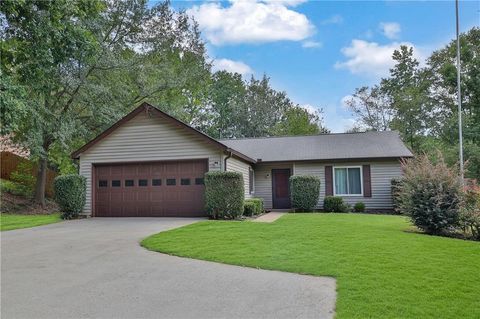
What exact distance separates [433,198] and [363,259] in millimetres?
4698

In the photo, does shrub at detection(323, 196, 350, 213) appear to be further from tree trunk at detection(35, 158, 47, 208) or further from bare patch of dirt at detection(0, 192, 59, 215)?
tree trunk at detection(35, 158, 47, 208)

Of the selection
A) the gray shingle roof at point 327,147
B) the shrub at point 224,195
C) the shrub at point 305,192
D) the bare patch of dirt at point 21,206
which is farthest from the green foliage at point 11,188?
the shrub at point 305,192

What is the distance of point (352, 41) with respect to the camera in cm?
2044

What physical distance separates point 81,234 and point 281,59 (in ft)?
50.7

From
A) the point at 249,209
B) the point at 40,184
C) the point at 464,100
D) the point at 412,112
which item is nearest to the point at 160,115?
the point at 249,209

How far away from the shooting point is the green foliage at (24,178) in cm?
2138

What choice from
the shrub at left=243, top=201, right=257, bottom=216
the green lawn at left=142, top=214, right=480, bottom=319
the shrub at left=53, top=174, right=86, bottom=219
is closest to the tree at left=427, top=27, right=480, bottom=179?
the shrub at left=243, top=201, right=257, bottom=216

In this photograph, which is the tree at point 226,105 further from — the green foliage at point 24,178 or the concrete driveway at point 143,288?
the concrete driveway at point 143,288

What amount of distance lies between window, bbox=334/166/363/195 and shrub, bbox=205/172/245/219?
6982mm

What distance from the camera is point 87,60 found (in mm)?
13016

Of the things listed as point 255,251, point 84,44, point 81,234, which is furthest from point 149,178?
point 255,251

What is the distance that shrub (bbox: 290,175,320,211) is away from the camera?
55.0 ft

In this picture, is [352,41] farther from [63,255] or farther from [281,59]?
[63,255]

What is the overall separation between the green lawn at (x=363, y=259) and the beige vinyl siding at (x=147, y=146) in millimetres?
4038
